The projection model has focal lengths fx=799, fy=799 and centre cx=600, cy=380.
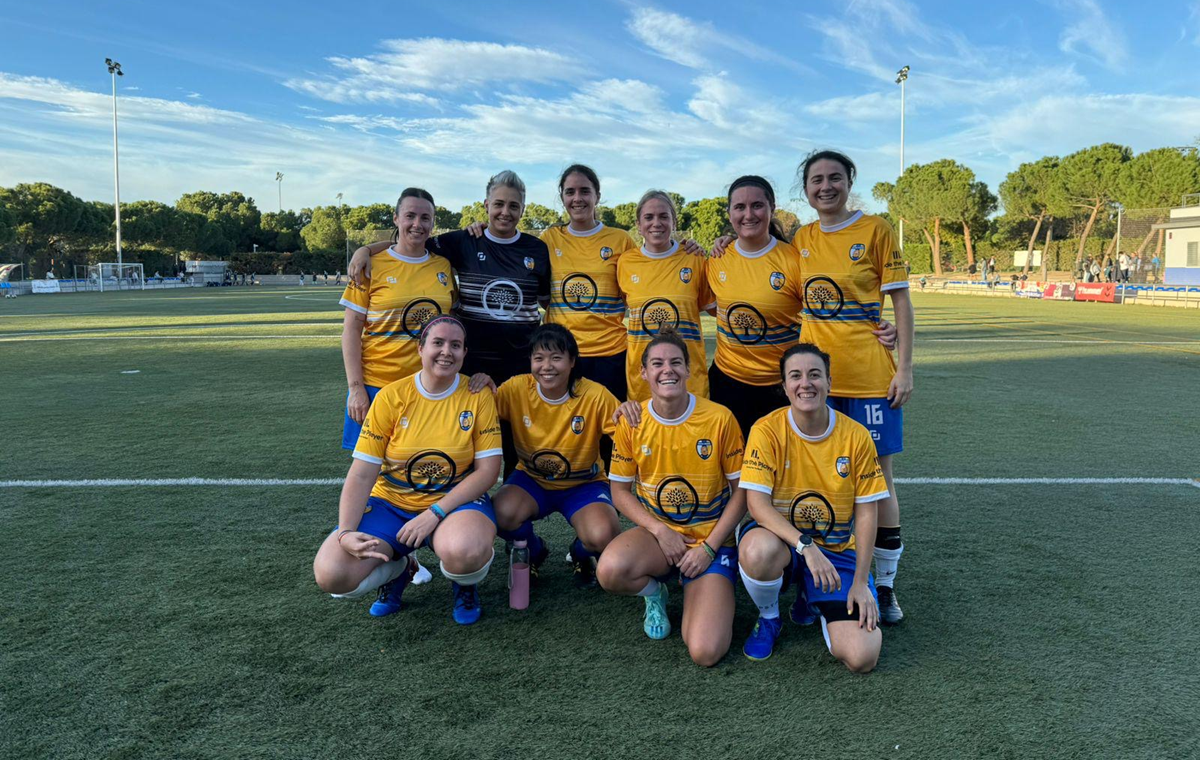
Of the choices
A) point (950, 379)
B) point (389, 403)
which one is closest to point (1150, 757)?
point (389, 403)

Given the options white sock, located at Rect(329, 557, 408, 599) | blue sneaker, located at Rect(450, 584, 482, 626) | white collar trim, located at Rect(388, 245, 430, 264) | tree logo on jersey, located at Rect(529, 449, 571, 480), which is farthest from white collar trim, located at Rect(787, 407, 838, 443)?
white collar trim, located at Rect(388, 245, 430, 264)

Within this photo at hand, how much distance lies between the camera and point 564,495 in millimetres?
3689

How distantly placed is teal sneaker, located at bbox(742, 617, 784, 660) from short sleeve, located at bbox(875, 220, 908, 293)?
1473 millimetres

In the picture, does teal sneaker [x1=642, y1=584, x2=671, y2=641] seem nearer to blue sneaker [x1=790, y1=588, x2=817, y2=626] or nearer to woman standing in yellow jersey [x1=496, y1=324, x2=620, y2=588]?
woman standing in yellow jersey [x1=496, y1=324, x2=620, y2=588]

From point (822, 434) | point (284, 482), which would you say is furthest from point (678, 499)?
point (284, 482)

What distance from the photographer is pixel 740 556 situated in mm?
3018

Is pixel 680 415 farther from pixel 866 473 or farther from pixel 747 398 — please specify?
pixel 866 473

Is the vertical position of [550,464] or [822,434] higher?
[822,434]

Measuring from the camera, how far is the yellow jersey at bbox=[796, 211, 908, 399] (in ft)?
11.0

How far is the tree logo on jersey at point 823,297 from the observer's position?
3375 mm

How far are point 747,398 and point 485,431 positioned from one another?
123 cm

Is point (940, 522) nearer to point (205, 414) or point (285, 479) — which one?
point (285, 479)

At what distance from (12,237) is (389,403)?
169 ft

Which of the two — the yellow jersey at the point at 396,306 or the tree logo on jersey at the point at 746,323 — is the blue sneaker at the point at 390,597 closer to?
the yellow jersey at the point at 396,306
